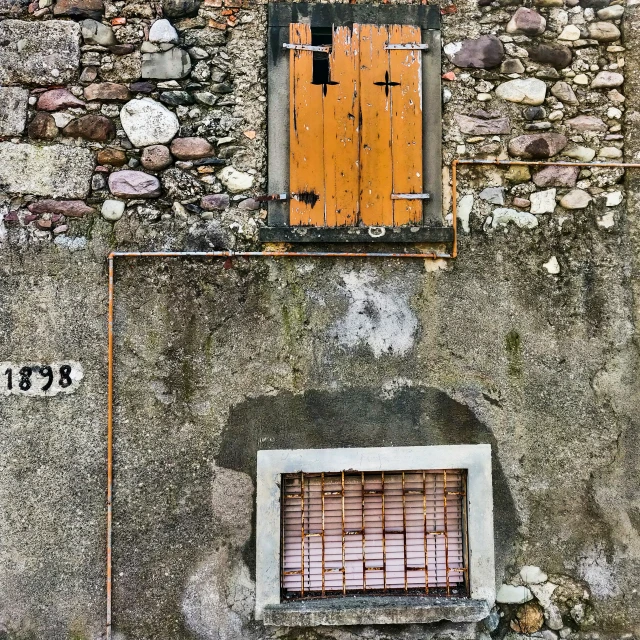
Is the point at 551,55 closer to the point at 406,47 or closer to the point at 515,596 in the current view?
the point at 406,47

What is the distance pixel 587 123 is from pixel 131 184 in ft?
8.74

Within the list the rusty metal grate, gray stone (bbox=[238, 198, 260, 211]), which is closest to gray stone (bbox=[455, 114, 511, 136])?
gray stone (bbox=[238, 198, 260, 211])

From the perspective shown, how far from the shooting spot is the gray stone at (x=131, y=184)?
2.77 m

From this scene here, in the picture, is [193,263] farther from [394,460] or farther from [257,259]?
[394,460]

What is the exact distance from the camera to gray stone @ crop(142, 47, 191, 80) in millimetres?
2787

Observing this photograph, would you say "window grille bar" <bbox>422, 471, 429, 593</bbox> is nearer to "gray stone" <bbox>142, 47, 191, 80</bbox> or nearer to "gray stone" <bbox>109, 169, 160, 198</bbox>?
"gray stone" <bbox>109, 169, 160, 198</bbox>

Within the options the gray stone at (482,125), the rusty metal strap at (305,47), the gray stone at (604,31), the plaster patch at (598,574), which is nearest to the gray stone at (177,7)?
the rusty metal strap at (305,47)

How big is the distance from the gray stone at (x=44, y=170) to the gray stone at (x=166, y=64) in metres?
0.65

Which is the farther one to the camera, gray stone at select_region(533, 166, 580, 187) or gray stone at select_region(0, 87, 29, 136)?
gray stone at select_region(533, 166, 580, 187)

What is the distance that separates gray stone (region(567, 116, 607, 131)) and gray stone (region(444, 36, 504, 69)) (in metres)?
0.56

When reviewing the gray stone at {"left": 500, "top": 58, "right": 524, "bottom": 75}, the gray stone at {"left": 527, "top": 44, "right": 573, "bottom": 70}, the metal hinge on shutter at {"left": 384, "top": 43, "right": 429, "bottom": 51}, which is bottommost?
the gray stone at {"left": 500, "top": 58, "right": 524, "bottom": 75}

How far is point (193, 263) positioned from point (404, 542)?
2.00m

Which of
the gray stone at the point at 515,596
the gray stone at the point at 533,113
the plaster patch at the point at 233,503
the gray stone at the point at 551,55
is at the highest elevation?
the gray stone at the point at 551,55

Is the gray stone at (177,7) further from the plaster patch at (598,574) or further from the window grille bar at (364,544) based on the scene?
the plaster patch at (598,574)
